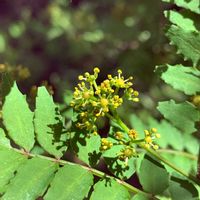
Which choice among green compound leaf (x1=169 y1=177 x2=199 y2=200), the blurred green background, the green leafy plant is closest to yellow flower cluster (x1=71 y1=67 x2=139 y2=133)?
the green leafy plant

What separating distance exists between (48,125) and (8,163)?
188 millimetres

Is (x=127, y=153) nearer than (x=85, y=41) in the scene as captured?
Yes

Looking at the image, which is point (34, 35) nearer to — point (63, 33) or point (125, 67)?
point (63, 33)

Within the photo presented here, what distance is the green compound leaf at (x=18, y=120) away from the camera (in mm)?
1718

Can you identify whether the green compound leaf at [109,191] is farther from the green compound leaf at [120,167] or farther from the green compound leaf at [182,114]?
the green compound leaf at [182,114]

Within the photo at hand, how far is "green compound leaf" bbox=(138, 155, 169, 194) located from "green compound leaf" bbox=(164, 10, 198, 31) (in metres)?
0.53

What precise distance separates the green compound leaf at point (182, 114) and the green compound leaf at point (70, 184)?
363mm

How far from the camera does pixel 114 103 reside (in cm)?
168

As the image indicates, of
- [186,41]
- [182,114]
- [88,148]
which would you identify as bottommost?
[88,148]

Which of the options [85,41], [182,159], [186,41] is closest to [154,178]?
[186,41]

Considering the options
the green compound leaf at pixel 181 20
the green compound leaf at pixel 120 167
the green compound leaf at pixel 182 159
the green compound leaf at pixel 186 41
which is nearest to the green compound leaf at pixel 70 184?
the green compound leaf at pixel 120 167

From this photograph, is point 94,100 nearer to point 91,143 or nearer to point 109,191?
point 91,143

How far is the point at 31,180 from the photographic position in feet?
5.43

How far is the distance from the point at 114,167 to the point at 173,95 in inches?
96.6
